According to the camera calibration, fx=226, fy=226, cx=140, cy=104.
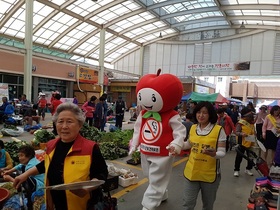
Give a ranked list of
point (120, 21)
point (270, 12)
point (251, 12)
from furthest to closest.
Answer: point (120, 21), point (251, 12), point (270, 12)

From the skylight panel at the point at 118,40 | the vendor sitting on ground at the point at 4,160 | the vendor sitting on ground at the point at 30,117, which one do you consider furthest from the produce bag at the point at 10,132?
the skylight panel at the point at 118,40

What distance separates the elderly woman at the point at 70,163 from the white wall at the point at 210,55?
21.2m

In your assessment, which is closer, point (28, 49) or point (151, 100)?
point (151, 100)

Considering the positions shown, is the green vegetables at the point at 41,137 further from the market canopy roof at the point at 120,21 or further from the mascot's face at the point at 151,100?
the market canopy roof at the point at 120,21

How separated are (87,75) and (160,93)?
730 inches

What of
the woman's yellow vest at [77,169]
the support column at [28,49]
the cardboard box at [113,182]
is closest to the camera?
the woman's yellow vest at [77,169]

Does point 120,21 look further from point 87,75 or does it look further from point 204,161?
point 204,161

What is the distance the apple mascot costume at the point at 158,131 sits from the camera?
8.85 ft

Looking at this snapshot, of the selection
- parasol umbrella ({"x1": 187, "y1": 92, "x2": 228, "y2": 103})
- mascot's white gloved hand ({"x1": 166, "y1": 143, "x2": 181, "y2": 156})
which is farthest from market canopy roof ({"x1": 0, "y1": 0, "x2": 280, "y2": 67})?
mascot's white gloved hand ({"x1": 166, "y1": 143, "x2": 181, "y2": 156})

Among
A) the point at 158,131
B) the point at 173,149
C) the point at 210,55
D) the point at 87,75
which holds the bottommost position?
the point at 173,149

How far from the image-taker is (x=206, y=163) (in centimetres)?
240

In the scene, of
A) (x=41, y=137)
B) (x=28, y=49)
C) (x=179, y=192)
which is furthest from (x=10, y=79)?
(x=179, y=192)

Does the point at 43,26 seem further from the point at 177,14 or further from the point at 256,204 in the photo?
the point at 256,204

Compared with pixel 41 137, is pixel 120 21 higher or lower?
higher
